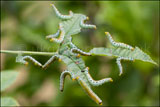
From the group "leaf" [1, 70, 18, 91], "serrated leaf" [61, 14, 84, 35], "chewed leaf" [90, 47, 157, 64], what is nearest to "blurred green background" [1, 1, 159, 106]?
"leaf" [1, 70, 18, 91]

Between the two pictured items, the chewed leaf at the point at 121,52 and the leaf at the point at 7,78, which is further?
the leaf at the point at 7,78

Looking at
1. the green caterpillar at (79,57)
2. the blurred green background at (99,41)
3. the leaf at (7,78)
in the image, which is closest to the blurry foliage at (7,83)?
the leaf at (7,78)

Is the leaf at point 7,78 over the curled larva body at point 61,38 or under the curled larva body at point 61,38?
under

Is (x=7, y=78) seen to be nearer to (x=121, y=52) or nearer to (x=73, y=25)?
(x=73, y=25)

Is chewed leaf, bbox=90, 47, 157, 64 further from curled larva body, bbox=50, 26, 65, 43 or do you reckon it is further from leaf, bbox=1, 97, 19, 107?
leaf, bbox=1, 97, 19, 107

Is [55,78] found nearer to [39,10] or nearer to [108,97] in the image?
[108,97]

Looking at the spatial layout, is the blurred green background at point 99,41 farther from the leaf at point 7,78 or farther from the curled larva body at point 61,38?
the curled larva body at point 61,38

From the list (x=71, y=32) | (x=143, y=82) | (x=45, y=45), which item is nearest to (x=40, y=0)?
(x=45, y=45)

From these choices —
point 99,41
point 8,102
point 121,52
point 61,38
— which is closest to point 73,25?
point 61,38

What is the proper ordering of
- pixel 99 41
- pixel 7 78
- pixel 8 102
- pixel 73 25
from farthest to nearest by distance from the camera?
pixel 99 41
pixel 7 78
pixel 8 102
pixel 73 25
